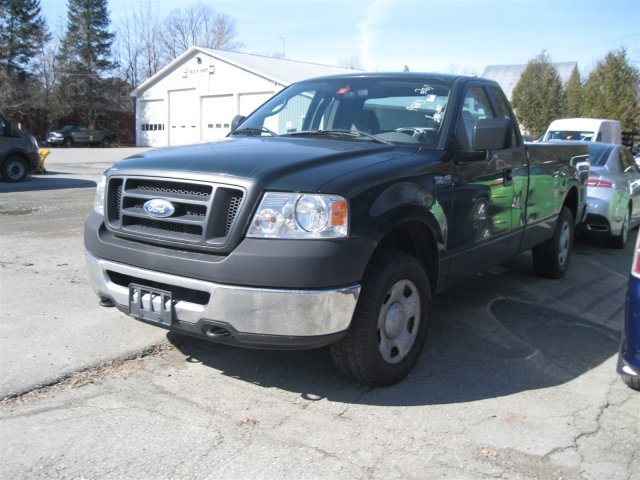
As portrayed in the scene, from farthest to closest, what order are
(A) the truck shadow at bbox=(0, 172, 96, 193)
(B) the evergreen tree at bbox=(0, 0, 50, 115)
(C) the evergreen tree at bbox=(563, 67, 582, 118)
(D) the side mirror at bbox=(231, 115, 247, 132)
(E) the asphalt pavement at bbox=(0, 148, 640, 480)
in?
1. (B) the evergreen tree at bbox=(0, 0, 50, 115)
2. (C) the evergreen tree at bbox=(563, 67, 582, 118)
3. (A) the truck shadow at bbox=(0, 172, 96, 193)
4. (D) the side mirror at bbox=(231, 115, 247, 132)
5. (E) the asphalt pavement at bbox=(0, 148, 640, 480)

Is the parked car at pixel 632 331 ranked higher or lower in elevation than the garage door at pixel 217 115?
lower

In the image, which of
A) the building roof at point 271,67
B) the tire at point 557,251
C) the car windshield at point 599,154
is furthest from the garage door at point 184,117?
the tire at point 557,251

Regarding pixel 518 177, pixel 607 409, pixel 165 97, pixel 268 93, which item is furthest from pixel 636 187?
pixel 165 97

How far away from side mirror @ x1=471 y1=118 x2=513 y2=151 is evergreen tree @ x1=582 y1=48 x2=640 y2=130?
109ft

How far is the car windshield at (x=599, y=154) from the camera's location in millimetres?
8769

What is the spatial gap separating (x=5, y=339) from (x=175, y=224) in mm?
1775

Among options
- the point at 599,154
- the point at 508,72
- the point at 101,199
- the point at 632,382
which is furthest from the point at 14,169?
the point at 508,72

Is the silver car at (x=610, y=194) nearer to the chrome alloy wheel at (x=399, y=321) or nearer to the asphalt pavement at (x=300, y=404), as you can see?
the asphalt pavement at (x=300, y=404)

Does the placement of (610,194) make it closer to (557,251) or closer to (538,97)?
(557,251)

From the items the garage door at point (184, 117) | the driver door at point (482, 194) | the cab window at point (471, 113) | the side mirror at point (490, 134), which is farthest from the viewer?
the garage door at point (184, 117)

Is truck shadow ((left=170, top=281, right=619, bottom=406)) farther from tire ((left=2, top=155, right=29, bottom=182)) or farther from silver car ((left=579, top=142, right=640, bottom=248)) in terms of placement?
tire ((left=2, top=155, right=29, bottom=182))

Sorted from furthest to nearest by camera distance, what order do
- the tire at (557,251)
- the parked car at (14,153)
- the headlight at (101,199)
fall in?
the parked car at (14,153) < the tire at (557,251) < the headlight at (101,199)

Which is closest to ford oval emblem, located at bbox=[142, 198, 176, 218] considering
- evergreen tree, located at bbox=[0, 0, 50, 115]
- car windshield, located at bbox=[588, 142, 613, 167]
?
car windshield, located at bbox=[588, 142, 613, 167]

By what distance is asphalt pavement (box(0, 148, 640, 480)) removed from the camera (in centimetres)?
290
